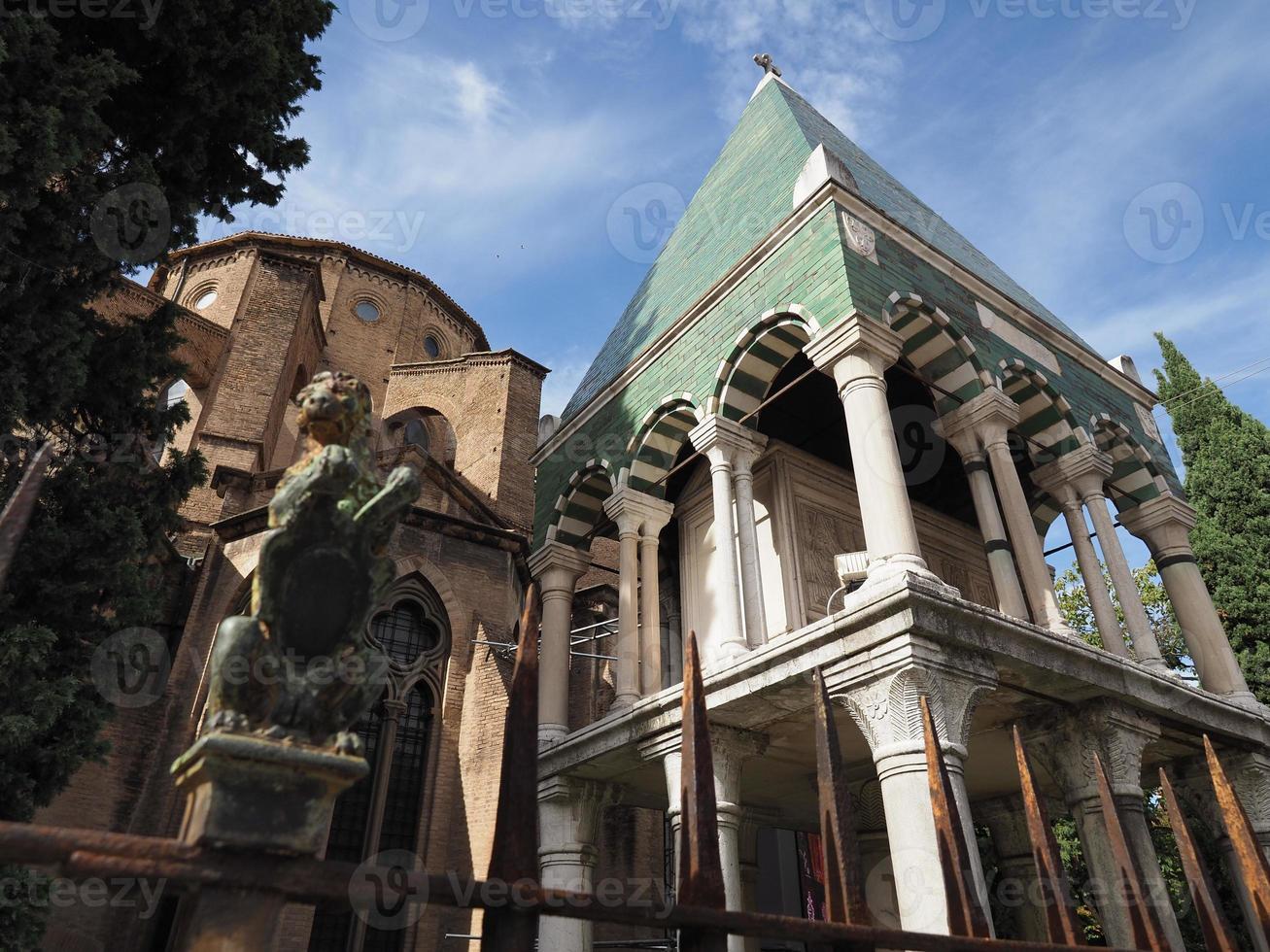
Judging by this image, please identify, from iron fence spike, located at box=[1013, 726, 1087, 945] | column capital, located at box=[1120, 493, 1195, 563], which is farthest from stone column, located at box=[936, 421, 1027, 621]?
iron fence spike, located at box=[1013, 726, 1087, 945]

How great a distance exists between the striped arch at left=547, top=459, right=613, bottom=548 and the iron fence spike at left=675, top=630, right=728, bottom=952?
9.20m

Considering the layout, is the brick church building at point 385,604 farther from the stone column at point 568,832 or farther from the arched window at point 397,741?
the stone column at point 568,832

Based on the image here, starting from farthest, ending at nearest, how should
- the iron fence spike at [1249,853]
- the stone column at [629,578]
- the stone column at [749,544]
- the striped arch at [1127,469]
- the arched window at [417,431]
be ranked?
the arched window at [417,431] < the striped arch at [1127,469] < the stone column at [629,578] < the stone column at [749,544] < the iron fence spike at [1249,853]

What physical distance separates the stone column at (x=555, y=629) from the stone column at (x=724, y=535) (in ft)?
6.22

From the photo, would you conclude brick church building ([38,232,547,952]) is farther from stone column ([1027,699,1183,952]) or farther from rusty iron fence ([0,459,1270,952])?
stone column ([1027,699,1183,952])

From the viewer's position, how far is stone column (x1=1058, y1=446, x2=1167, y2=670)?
887cm

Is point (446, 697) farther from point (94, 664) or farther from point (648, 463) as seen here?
point (94, 664)

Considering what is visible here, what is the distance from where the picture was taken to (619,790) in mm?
9609

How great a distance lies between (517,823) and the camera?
211 centimetres

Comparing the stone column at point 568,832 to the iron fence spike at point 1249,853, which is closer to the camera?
the iron fence spike at point 1249,853

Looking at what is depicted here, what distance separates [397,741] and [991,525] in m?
8.16

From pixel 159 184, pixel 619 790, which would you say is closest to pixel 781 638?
pixel 619 790

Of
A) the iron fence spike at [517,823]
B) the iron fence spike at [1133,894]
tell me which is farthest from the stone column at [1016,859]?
the iron fence spike at [517,823]

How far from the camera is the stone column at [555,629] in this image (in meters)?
10.1
